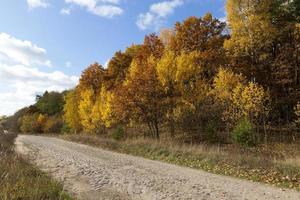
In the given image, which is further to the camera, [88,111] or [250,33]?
[88,111]

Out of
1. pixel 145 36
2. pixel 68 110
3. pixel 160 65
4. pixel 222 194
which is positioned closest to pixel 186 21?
pixel 145 36

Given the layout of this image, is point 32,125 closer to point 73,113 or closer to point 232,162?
point 73,113

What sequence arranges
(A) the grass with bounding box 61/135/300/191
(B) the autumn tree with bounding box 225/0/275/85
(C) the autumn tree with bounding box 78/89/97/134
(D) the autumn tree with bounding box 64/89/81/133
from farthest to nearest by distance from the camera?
(D) the autumn tree with bounding box 64/89/81/133 < (C) the autumn tree with bounding box 78/89/97/134 < (B) the autumn tree with bounding box 225/0/275/85 < (A) the grass with bounding box 61/135/300/191

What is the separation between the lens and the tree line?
29.2m

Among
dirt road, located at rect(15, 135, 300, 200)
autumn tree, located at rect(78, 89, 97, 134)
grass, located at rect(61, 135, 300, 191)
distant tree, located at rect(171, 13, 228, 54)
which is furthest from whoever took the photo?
autumn tree, located at rect(78, 89, 97, 134)

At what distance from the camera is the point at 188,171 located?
1362 cm

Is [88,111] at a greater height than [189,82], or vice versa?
[189,82]

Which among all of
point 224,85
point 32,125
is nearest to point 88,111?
point 224,85

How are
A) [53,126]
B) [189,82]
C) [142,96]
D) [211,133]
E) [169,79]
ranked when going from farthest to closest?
1. [53,126]
2. [189,82]
3. [211,133]
4. [169,79]
5. [142,96]

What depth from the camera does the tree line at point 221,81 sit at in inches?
1148

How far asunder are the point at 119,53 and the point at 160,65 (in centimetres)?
2481

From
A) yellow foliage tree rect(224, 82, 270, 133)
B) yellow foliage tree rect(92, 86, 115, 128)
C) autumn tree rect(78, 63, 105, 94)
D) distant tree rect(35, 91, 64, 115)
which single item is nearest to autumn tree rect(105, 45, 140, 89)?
autumn tree rect(78, 63, 105, 94)

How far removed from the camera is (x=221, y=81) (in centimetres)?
3016

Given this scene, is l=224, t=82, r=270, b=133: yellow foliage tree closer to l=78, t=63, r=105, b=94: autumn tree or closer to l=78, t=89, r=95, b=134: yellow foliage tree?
l=78, t=89, r=95, b=134: yellow foliage tree
